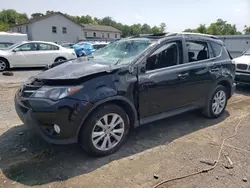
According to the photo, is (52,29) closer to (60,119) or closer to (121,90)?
(121,90)

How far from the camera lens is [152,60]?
3.95 m

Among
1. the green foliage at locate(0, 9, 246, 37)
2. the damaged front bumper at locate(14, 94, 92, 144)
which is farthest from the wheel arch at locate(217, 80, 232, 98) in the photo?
the green foliage at locate(0, 9, 246, 37)

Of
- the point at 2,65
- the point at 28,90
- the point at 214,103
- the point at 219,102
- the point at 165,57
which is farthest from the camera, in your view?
the point at 2,65

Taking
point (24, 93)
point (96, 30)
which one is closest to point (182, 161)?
point (24, 93)

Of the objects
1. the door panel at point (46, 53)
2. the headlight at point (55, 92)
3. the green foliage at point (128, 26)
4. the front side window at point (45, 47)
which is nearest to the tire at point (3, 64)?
the door panel at point (46, 53)

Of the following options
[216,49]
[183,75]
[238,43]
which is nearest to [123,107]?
[183,75]

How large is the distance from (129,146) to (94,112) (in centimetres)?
95

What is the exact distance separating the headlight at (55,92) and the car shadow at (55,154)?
0.91 meters

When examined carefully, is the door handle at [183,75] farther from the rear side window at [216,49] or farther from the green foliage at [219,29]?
the green foliage at [219,29]

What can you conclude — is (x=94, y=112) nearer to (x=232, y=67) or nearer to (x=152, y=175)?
(x=152, y=175)

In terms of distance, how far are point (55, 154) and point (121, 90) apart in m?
1.35

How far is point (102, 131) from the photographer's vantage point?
342 cm

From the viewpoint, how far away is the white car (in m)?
10.9

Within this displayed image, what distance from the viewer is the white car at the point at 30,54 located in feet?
35.9
